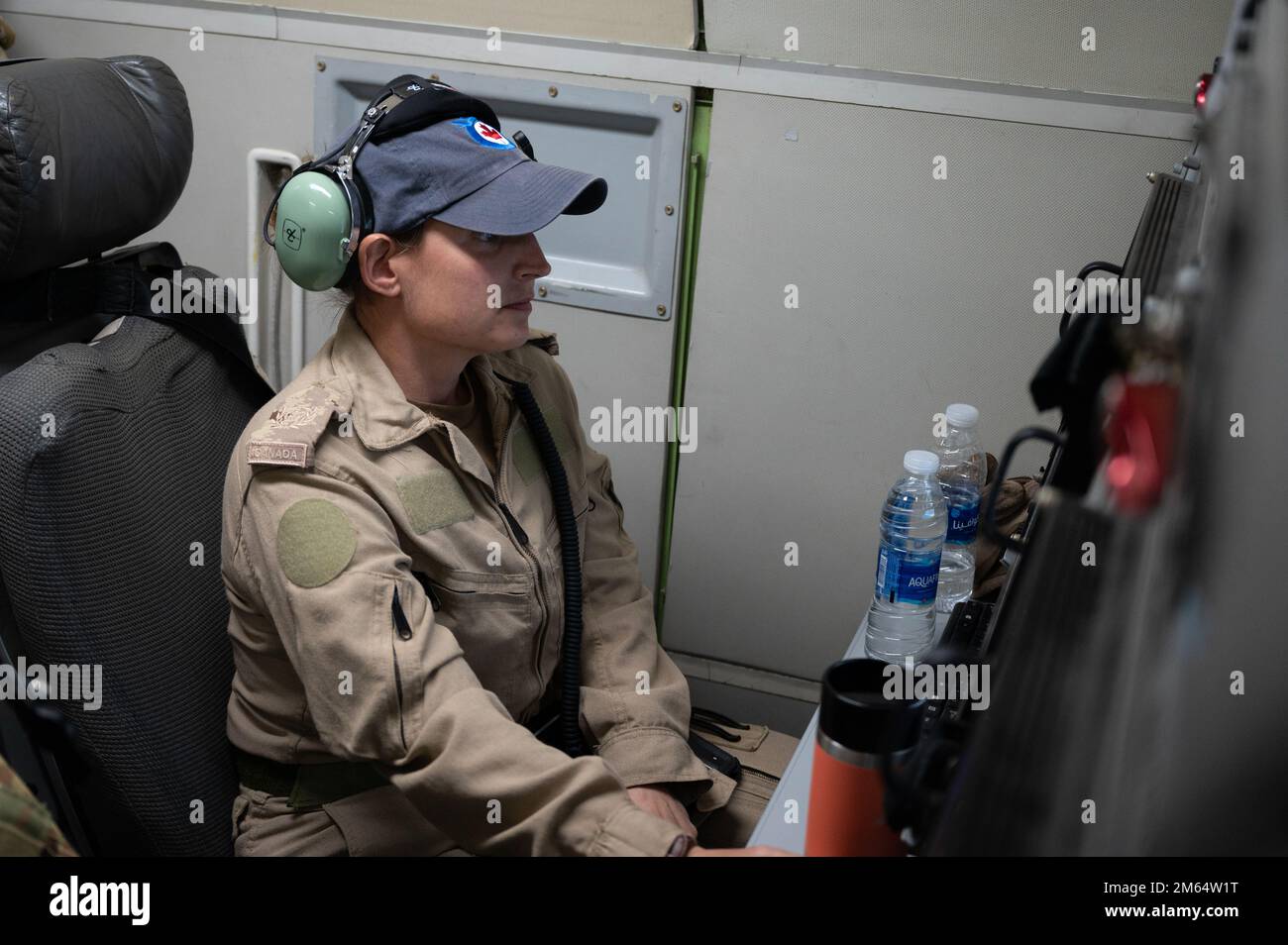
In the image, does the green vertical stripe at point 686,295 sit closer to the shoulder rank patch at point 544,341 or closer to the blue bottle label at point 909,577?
the shoulder rank patch at point 544,341

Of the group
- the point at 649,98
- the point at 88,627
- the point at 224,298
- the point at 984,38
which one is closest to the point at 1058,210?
the point at 984,38

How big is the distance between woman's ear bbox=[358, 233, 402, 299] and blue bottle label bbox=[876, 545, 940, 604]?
0.66 meters

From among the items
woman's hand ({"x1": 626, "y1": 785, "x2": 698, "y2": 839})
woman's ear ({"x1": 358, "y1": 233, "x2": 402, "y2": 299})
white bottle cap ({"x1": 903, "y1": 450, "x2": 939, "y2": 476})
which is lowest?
woman's hand ({"x1": 626, "y1": 785, "x2": 698, "y2": 839})

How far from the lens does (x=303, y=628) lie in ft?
3.67

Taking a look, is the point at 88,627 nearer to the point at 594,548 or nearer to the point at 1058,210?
the point at 594,548

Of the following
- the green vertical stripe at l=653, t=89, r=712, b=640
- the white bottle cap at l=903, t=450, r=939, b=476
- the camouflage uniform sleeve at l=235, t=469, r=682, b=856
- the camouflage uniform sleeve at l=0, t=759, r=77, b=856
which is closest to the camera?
the camouflage uniform sleeve at l=0, t=759, r=77, b=856

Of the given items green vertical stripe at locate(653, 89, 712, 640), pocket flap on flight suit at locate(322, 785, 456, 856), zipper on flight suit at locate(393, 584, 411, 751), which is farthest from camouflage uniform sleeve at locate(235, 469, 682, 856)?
Answer: green vertical stripe at locate(653, 89, 712, 640)

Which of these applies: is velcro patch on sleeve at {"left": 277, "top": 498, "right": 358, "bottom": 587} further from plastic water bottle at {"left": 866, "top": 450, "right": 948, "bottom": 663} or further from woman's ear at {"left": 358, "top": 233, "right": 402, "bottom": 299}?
plastic water bottle at {"left": 866, "top": 450, "right": 948, "bottom": 663}

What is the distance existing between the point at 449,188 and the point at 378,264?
0.12 metres

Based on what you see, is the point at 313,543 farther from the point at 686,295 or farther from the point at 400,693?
the point at 686,295

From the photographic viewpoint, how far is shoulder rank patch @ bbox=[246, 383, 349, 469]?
1.15 meters

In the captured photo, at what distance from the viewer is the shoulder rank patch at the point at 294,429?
115 centimetres

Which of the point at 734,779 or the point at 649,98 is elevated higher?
the point at 649,98
